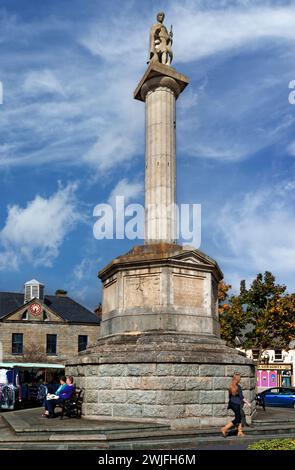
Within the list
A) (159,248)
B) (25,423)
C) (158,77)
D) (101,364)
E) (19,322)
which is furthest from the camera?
(19,322)

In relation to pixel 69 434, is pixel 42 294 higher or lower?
higher

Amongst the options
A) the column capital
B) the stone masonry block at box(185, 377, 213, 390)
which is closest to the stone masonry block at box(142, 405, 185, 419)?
the stone masonry block at box(185, 377, 213, 390)

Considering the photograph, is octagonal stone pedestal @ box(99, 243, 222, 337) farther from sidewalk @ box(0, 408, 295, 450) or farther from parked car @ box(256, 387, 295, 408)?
parked car @ box(256, 387, 295, 408)

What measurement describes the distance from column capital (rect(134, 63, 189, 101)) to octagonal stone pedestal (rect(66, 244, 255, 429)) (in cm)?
497

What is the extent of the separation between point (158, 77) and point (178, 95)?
0.97 metres

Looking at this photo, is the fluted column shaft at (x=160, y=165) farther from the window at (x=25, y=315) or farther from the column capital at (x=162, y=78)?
the window at (x=25, y=315)

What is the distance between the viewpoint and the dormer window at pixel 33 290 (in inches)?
2065

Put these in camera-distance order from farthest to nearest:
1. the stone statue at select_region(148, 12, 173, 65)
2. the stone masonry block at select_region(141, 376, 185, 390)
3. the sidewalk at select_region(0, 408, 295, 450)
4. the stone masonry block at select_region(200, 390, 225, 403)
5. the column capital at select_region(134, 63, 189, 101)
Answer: the stone statue at select_region(148, 12, 173, 65), the column capital at select_region(134, 63, 189, 101), the stone masonry block at select_region(200, 390, 225, 403), the stone masonry block at select_region(141, 376, 185, 390), the sidewalk at select_region(0, 408, 295, 450)

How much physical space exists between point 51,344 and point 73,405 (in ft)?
122

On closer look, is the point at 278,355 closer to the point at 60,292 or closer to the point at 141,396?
the point at 60,292

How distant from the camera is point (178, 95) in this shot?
57.5 feet

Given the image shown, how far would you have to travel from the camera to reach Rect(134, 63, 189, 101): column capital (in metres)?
16.8
